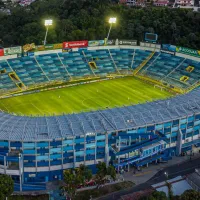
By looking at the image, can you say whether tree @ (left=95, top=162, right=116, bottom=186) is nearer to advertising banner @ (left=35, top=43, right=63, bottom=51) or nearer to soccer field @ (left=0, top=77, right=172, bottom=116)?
soccer field @ (left=0, top=77, right=172, bottom=116)

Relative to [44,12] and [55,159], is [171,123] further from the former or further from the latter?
[44,12]

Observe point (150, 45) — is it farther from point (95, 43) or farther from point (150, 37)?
point (95, 43)

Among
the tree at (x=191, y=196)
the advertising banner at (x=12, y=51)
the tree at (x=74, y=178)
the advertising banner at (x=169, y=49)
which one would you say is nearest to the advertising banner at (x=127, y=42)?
the advertising banner at (x=169, y=49)

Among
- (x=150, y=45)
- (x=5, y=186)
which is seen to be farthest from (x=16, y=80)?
(x=5, y=186)

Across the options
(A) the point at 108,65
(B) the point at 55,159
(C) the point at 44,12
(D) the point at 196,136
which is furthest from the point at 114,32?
(B) the point at 55,159

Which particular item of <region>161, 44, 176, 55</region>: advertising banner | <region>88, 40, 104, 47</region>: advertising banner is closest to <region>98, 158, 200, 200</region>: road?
<region>161, 44, 176, 55</region>: advertising banner

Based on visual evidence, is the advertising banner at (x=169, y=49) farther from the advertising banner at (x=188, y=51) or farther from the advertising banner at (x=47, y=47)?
the advertising banner at (x=47, y=47)
